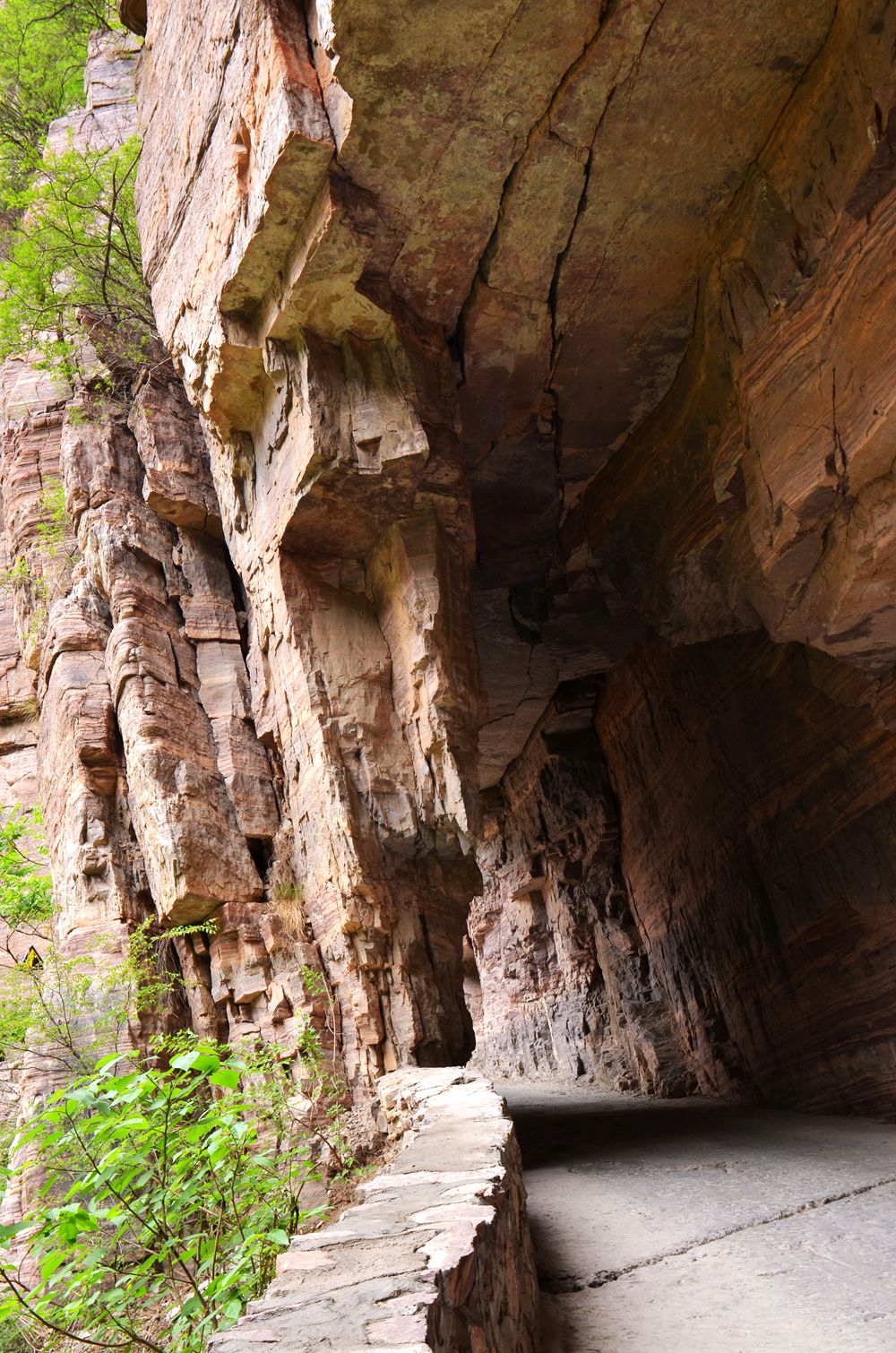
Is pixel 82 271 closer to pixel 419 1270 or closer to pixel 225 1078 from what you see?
pixel 225 1078

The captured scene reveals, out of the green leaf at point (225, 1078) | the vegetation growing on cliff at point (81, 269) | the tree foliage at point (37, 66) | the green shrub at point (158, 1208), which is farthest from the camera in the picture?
the tree foliage at point (37, 66)

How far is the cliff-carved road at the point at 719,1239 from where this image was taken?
361 centimetres

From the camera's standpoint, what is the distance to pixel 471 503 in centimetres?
973

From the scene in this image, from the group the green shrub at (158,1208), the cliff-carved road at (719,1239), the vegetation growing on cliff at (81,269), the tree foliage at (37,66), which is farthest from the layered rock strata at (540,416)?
the tree foliage at (37,66)

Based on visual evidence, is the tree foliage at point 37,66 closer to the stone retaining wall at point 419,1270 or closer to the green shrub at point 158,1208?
the green shrub at point 158,1208

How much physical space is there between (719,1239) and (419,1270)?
10.0 feet

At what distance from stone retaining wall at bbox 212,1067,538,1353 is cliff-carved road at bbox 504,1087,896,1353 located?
Result: 426 mm

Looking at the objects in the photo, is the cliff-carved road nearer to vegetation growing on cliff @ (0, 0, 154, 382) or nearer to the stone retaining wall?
the stone retaining wall

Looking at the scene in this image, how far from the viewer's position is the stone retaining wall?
2096 mm

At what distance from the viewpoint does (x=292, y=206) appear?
752 cm

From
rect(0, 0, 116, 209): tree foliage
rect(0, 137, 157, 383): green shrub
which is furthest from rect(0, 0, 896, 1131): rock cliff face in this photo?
rect(0, 0, 116, 209): tree foliage

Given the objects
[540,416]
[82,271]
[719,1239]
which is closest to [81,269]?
[82,271]

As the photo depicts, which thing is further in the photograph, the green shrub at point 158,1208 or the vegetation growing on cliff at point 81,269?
the vegetation growing on cliff at point 81,269

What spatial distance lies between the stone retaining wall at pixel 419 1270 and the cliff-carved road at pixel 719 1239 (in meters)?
0.43
